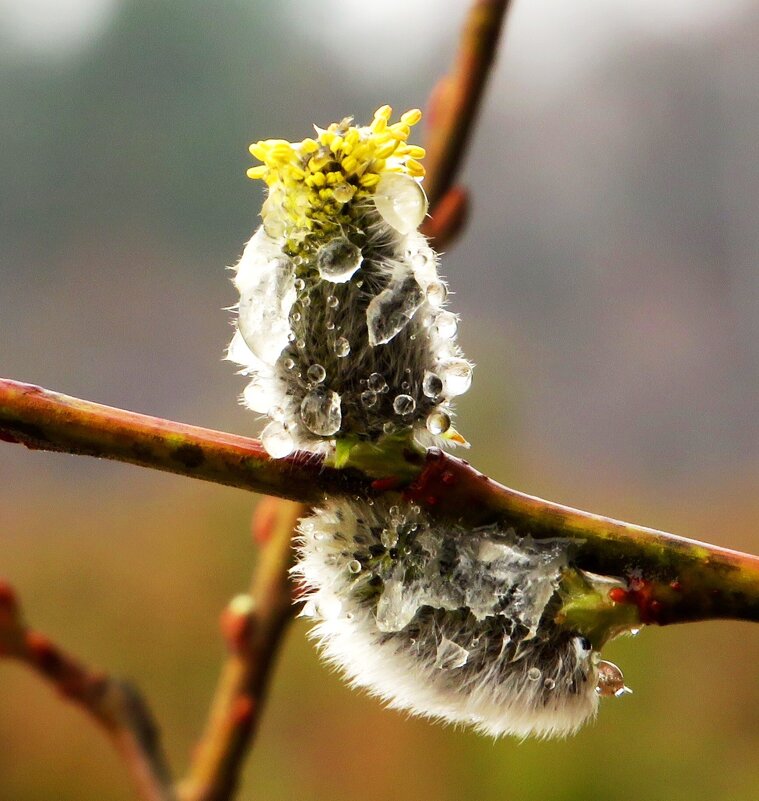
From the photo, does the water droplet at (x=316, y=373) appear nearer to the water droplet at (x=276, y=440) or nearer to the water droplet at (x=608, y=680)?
the water droplet at (x=276, y=440)

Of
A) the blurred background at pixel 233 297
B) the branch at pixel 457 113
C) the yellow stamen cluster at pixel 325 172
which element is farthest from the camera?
the blurred background at pixel 233 297

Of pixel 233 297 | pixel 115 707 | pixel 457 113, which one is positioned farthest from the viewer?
pixel 233 297

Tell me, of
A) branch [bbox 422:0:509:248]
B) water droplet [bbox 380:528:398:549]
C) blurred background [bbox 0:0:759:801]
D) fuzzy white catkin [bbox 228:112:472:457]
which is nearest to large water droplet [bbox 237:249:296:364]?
fuzzy white catkin [bbox 228:112:472:457]

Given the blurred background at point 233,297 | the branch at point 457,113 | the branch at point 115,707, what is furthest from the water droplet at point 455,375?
the blurred background at point 233,297

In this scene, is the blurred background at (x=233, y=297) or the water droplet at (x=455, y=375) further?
the blurred background at (x=233, y=297)

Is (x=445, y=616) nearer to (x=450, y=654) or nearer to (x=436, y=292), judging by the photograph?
(x=450, y=654)

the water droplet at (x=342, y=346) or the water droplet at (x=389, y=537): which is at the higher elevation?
the water droplet at (x=342, y=346)

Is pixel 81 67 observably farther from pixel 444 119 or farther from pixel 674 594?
pixel 674 594

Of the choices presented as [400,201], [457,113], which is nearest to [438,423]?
[400,201]
